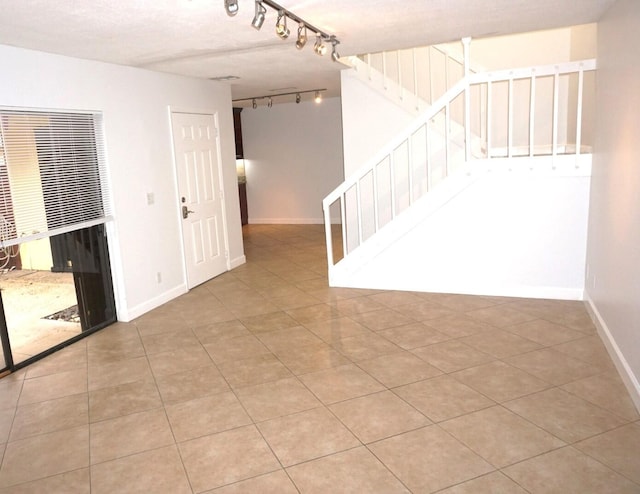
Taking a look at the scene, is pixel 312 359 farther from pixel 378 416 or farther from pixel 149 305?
pixel 149 305

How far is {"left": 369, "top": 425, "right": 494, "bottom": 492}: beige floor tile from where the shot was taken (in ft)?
7.75

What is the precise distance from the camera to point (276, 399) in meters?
3.21

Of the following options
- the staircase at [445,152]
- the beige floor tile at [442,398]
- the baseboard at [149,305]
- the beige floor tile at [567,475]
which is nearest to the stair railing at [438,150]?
the staircase at [445,152]

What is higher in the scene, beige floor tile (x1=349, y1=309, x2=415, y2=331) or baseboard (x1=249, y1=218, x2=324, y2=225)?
baseboard (x1=249, y1=218, x2=324, y2=225)

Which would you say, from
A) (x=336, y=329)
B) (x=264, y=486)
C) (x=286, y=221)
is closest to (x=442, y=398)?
(x=264, y=486)

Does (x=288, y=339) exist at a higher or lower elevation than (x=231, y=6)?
lower

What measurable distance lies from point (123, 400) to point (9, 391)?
0.89m

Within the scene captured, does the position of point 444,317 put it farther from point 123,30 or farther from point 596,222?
point 123,30

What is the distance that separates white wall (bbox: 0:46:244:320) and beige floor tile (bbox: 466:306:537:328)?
3151 mm

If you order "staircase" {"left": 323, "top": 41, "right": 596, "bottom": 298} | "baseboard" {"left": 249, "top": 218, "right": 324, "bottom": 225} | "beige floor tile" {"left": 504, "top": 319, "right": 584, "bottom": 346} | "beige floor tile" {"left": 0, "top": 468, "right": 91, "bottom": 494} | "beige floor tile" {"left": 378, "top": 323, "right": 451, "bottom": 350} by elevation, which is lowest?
"beige floor tile" {"left": 0, "top": 468, "right": 91, "bottom": 494}

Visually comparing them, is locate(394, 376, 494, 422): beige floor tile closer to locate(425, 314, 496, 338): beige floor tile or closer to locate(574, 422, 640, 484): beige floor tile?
locate(574, 422, 640, 484): beige floor tile

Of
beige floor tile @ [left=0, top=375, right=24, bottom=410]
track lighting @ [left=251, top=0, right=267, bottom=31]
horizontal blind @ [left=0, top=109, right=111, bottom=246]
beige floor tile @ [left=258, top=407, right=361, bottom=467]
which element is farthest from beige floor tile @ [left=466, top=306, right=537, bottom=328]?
beige floor tile @ [left=0, top=375, right=24, bottom=410]

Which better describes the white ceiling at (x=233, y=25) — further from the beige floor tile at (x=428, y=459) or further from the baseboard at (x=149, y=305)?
the beige floor tile at (x=428, y=459)

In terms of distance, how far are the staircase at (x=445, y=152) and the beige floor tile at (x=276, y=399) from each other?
7.62ft
